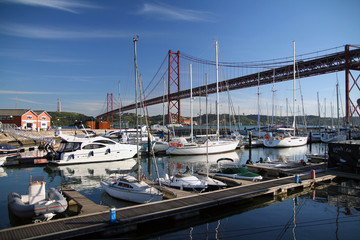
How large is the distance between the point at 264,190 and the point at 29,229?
30.5 feet

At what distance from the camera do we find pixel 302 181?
45.7ft

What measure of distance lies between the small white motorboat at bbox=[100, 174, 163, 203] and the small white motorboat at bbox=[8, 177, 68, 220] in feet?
8.08

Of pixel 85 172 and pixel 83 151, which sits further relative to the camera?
pixel 83 151

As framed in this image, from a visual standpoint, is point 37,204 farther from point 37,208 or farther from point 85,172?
point 85,172

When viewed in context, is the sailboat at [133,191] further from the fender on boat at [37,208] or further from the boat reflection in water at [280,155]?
the boat reflection in water at [280,155]

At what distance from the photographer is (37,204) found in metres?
9.49

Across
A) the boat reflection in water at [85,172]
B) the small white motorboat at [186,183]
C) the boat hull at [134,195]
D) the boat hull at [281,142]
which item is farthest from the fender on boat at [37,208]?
the boat hull at [281,142]

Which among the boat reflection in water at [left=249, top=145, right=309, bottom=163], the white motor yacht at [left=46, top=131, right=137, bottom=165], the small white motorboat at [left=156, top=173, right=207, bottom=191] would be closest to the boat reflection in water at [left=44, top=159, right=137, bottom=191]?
the white motor yacht at [left=46, top=131, right=137, bottom=165]

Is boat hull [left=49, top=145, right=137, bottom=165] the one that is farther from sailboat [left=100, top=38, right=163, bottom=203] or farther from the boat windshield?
sailboat [left=100, top=38, right=163, bottom=203]

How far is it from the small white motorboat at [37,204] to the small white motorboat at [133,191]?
96.9 inches

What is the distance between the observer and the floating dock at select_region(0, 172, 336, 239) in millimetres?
7536

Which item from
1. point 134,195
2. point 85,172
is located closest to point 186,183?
point 134,195

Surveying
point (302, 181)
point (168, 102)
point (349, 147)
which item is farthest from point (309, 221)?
point (168, 102)

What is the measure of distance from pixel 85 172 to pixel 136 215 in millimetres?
12544
